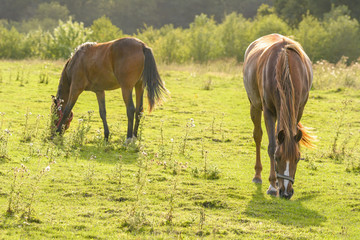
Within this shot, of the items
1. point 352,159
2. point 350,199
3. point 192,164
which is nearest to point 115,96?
point 192,164

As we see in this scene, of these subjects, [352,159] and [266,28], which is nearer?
[352,159]

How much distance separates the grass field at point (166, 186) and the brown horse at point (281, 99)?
588 mm

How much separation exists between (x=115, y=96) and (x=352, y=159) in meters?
9.79

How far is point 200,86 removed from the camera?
19516 mm

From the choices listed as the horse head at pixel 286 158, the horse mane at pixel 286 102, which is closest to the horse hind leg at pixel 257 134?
the horse mane at pixel 286 102

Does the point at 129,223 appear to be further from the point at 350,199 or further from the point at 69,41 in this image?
the point at 69,41

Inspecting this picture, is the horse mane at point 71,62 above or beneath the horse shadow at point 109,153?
above

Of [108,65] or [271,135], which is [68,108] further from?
[271,135]

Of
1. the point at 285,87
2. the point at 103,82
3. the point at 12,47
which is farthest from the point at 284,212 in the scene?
the point at 12,47

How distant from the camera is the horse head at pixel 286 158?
5.36m

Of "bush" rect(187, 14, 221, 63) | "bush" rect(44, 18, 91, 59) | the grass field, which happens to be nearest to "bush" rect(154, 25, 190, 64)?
"bush" rect(187, 14, 221, 63)

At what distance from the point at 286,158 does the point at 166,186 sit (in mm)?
2031

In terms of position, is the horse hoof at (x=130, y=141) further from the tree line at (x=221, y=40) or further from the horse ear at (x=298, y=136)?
the tree line at (x=221, y=40)

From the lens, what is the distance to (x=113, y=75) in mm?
9938
